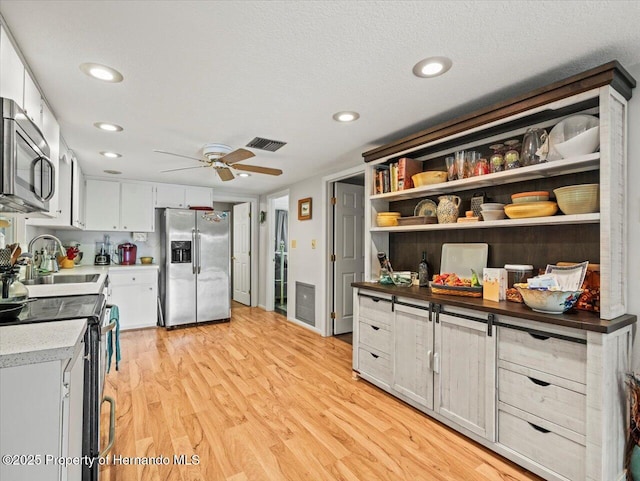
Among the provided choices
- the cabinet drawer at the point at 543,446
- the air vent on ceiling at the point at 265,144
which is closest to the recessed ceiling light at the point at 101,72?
the air vent on ceiling at the point at 265,144

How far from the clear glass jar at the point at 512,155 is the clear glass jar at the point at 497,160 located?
3 centimetres

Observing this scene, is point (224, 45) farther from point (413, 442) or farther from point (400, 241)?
point (413, 442)

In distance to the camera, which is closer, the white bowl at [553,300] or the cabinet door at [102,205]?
the white bowl at [553,300]

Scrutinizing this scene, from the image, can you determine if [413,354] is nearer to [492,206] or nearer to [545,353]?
[545,353]

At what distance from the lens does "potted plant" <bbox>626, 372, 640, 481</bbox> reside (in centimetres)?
162

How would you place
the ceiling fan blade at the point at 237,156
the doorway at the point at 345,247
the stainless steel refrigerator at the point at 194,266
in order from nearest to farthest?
1. the ceiling fan blade at the point at 237,156
2. the doorway at the point at 345,247
3. the stainless steel refrigerator at the point at 194,266

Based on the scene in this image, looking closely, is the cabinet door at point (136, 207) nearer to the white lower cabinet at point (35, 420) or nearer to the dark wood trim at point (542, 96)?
the dark wood trim at point (542, 96)

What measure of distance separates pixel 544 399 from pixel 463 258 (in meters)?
1.13

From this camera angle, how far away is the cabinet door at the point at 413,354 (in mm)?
2344

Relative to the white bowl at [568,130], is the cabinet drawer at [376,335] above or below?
A: below

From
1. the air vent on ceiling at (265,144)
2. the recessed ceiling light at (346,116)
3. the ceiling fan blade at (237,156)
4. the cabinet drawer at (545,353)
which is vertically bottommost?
the cabinet drawer at (545,353)

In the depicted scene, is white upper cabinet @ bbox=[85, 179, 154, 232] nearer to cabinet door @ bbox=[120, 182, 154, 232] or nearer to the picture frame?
cabinet door @ bbox=[120, 182, 154, 232]

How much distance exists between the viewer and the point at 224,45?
1618 mm

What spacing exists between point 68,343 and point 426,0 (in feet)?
6.03
